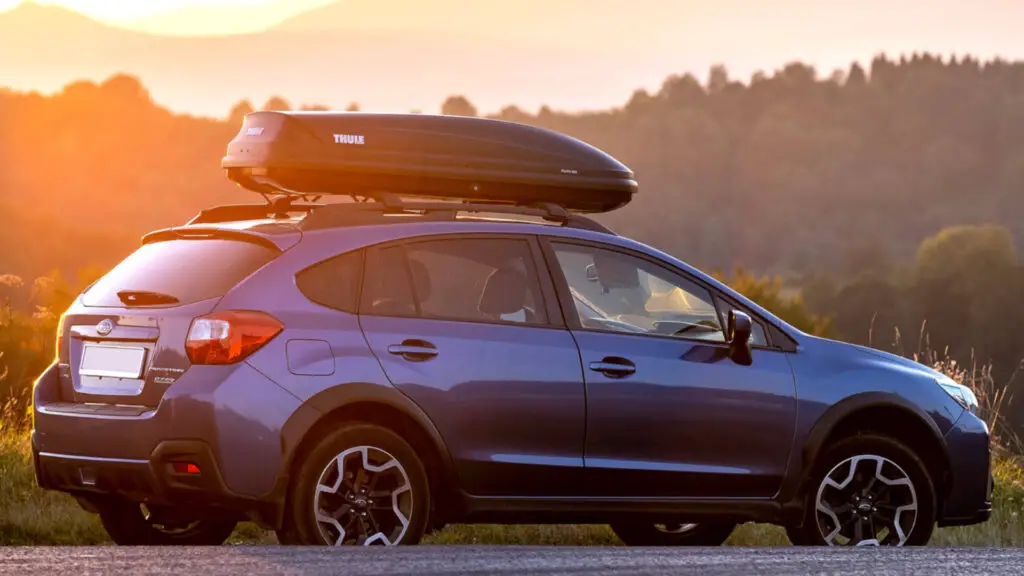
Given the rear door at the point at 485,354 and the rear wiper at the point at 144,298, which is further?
the rear door at the point at 485,354

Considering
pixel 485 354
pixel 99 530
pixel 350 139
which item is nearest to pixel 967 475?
pixel 485 354

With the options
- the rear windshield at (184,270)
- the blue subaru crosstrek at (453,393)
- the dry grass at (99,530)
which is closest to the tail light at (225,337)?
the blue subaru crosstrek at (453,393)

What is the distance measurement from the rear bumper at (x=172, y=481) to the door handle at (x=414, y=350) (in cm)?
84

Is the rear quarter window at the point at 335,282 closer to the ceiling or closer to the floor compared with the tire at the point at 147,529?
closer to the ceiling

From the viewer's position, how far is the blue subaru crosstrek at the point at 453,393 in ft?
24.1

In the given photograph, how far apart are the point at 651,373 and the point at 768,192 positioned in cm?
12172

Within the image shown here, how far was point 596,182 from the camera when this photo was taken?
29.2 feet

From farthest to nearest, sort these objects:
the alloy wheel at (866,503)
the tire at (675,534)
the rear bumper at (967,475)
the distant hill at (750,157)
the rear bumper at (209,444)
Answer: the distant hill at (750,157)
the tire at (675,534)
the rear bumper at (967,475)
the alloy wheel at (866,503)
the rear bumper at (209,444)

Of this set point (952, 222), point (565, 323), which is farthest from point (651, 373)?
point (952, 222)

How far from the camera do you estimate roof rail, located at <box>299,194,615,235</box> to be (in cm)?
797

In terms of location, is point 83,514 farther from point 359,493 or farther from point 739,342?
point 739,342

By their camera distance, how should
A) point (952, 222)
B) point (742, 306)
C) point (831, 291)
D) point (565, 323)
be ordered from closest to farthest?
1. point (565, 323)
2. point (742, 306)
3. point (831, 291)
4. point (952, 222)

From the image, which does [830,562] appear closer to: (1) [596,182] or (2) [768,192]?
(1) [596,182]

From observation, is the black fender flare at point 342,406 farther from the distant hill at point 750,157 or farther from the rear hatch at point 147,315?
the distant hill at point 750,157
